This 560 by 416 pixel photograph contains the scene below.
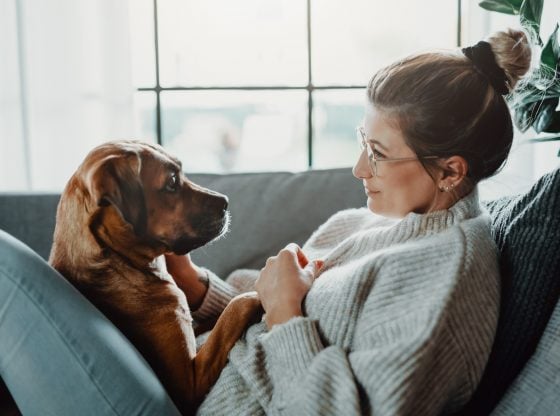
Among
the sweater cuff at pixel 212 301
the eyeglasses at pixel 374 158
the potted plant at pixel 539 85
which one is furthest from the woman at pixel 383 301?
the potted plant at pixel 539 85

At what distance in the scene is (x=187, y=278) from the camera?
1641 mm

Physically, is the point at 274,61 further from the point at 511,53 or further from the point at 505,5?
the point at 511,53

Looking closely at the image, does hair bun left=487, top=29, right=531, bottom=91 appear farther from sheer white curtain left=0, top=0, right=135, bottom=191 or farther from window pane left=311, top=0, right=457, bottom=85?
window pane left=311, top=0, right=457, bottom=85

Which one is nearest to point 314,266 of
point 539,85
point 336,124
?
point 539,85

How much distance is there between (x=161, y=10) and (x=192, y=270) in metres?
1.77

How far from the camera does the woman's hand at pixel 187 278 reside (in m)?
1.64

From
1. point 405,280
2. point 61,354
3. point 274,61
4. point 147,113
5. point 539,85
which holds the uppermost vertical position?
point 274,61

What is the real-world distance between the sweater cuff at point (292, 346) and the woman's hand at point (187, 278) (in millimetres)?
467

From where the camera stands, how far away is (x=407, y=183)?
Result: 4.43 feet

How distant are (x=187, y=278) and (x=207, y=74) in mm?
1680

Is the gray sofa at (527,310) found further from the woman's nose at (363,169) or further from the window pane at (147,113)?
the window pane at (147,113)

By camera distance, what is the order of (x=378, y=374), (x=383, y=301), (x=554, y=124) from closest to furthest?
(x=378, y=374) → (x=383, y=301) → (x=554, y=124)

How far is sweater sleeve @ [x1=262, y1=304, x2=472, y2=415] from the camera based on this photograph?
1.02 meters

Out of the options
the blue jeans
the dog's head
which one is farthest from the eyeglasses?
the blue jeans
